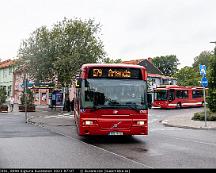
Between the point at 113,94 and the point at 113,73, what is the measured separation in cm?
85

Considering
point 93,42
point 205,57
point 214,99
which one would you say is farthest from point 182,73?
point 214,99

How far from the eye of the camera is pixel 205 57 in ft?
330

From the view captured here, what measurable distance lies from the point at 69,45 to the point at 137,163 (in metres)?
35.1

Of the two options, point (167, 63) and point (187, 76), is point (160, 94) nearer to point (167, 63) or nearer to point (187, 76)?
point (187, 76)

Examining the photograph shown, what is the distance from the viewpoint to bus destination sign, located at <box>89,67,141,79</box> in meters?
14.3

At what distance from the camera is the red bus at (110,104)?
14012mm

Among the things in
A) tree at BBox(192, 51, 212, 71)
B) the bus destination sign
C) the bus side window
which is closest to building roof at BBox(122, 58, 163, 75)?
tree at BBox(192, 51, 212, 71)

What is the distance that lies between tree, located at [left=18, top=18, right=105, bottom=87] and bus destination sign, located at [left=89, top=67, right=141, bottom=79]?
92.1 feet

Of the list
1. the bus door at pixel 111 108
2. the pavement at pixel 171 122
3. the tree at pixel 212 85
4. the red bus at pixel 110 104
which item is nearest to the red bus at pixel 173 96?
the pavement at pixel 171 122

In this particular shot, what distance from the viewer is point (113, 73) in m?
14.4

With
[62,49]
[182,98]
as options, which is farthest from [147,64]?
[62,49]

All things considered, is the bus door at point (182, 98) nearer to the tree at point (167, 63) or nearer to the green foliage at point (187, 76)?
the green foliage at point (187, 76)

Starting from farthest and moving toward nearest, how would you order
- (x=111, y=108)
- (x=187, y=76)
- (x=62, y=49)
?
1. (x=187, y=76)
2. (x=62, y=49)
3. (x=111, y=108)

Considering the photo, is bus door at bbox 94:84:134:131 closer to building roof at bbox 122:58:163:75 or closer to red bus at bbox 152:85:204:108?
red bus at bbox 152:85:204:108
